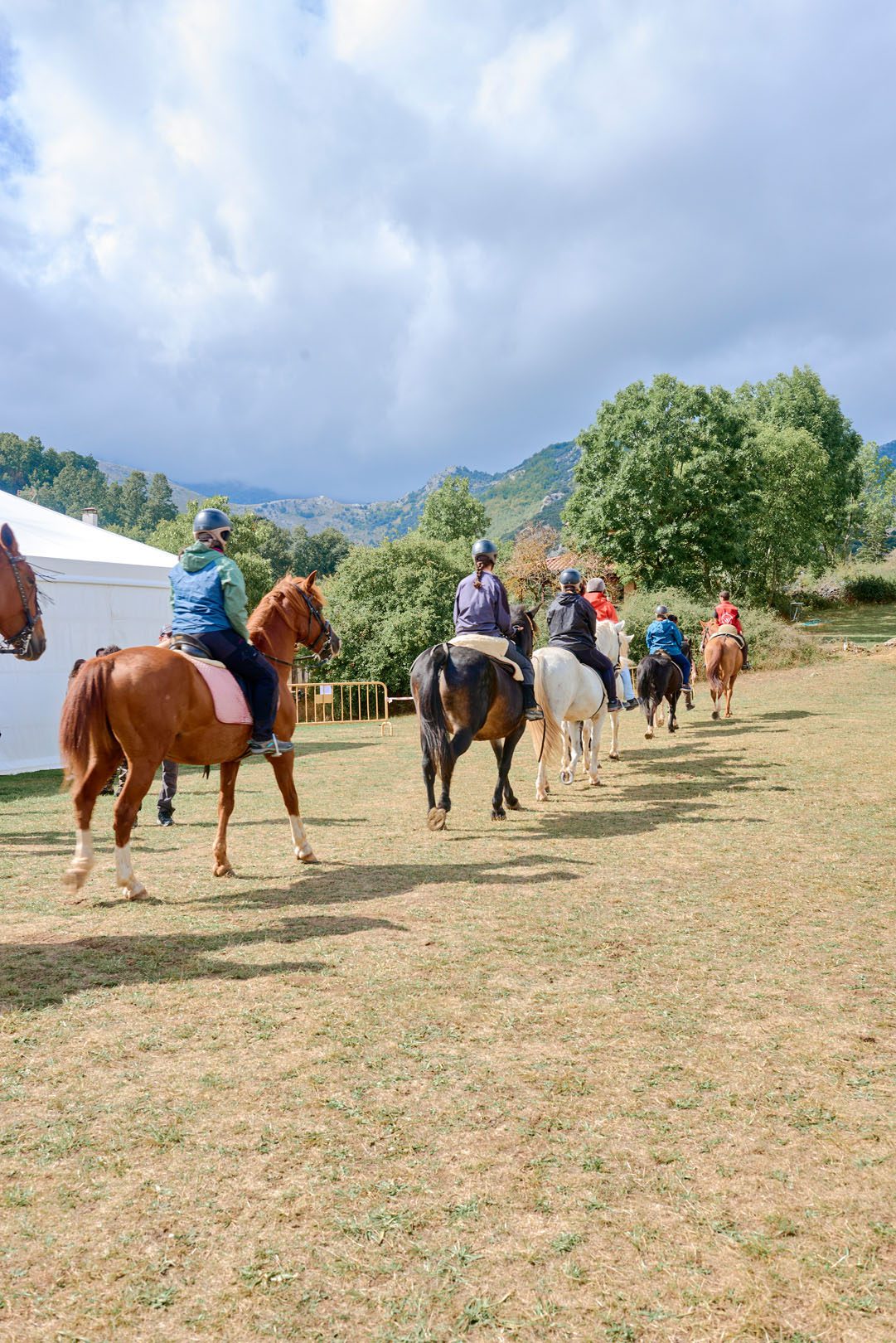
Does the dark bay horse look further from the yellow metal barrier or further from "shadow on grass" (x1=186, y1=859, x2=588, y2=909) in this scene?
the yellow metal barrier

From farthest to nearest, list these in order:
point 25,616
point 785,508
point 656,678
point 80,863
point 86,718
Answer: point 785,508 < point 656,678 < point 25,616 < point 86,718 < point 80,863

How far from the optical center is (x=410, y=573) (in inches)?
1300

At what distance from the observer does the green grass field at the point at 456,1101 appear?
7.60ft

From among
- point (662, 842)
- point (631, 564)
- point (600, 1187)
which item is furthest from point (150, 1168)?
point (631, 564)

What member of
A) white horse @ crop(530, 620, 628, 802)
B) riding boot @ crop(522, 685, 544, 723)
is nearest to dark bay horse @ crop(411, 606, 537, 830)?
riding boot @ crop(522, 685, 544, 723)

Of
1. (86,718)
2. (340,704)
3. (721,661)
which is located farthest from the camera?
(340,704)

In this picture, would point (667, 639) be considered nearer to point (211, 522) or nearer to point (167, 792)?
point (167, 792)

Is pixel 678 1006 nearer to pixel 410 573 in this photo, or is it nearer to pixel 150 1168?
pixel 150 1168

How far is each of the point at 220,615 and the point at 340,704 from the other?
Result: 74.3 feet

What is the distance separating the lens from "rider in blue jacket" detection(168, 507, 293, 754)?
21.7 feet

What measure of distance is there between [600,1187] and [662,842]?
5524mm

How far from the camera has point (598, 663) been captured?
11.5 m

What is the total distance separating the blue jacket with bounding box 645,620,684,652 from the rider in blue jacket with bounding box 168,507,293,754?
11256mm

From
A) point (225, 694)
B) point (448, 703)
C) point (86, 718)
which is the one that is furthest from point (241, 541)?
point (86, 718)
